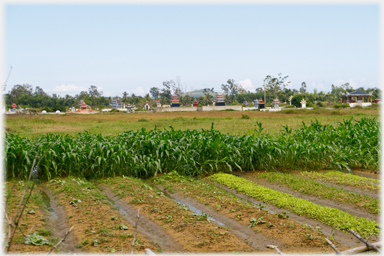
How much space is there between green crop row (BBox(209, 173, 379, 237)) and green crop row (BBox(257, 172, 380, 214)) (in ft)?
2.17

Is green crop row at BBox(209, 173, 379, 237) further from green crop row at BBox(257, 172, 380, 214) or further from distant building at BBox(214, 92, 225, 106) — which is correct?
distant building at BBox(214, 92, 225, 106)

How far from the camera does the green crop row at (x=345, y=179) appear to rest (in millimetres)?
7125

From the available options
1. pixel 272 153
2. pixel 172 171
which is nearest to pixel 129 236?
pixel 172 171

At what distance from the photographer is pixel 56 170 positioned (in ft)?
24.5

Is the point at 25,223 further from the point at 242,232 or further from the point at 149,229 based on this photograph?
the point at 242,232

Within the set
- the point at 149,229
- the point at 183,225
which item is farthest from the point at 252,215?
the point at 149,229

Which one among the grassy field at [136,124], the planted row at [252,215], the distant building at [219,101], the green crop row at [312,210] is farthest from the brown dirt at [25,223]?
the distant building at [219,101]

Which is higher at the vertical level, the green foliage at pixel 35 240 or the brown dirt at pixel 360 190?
the green foliage at pixel 35 240

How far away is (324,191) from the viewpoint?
6.52m

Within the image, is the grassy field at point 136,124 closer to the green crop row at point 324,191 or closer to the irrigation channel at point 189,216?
the green crop row at point 324,191

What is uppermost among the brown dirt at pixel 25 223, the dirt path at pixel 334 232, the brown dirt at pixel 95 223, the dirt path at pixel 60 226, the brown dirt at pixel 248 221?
the brown dirt at pixel 25 223

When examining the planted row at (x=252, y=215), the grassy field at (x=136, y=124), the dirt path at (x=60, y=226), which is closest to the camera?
the dirt path at (x=60, y=226)

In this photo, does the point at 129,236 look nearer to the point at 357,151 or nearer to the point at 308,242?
the point at 308,242

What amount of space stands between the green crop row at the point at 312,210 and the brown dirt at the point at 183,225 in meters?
1.53
